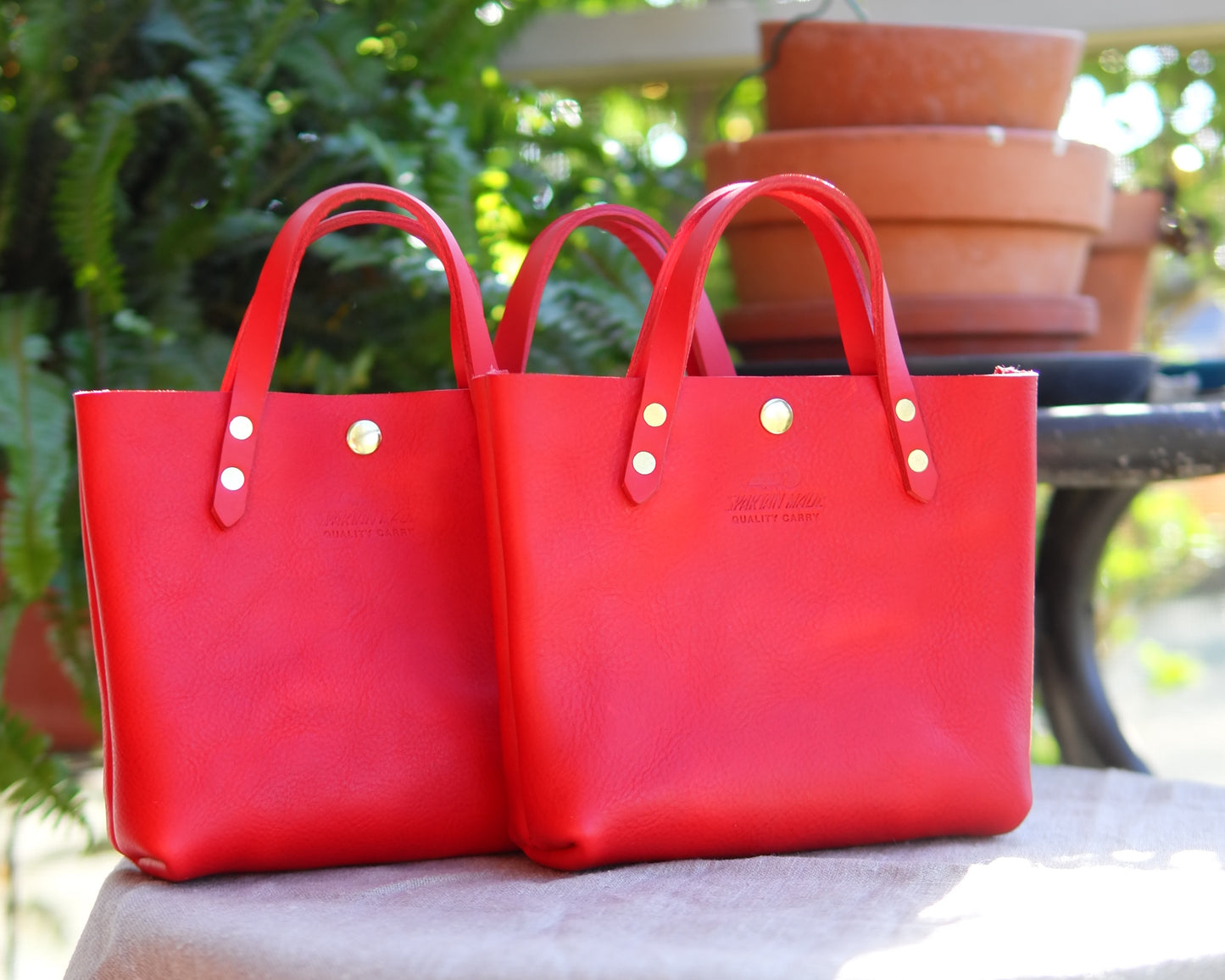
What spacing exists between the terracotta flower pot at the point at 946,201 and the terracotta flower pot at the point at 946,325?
1.1 inches

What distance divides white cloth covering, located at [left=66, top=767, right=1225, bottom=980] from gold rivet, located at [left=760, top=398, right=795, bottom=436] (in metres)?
0.29

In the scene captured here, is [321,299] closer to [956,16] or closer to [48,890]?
[48,890]

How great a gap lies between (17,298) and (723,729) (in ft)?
3.43

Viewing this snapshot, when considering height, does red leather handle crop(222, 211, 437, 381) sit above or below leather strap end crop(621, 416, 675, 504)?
above

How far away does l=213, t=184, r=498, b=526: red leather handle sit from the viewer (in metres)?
0.78

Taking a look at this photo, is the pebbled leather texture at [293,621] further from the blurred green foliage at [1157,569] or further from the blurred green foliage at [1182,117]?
the blurred green foliage at [1157,569]

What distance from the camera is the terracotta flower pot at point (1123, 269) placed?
144cm

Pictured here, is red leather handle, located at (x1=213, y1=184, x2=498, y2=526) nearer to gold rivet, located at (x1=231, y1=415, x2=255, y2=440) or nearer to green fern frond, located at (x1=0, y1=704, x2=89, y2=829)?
gold rivet, located at (x1=231, y1=415, x2=255, y2=440)

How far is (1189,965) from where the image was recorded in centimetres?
60

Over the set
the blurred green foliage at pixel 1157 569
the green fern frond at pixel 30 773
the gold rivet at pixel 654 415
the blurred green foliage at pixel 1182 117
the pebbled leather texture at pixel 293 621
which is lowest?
the blurred green foliage at pixel 1157 569

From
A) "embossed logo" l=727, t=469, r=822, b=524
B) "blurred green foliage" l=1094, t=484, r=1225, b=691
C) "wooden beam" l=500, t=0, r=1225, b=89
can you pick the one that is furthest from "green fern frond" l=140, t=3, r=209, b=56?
"blurred green foliage" l=1094, t=484, r=1225, b=691

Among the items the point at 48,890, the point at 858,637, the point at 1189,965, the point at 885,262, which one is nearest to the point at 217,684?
the point at 858,637

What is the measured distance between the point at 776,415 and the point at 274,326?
348 millimetres

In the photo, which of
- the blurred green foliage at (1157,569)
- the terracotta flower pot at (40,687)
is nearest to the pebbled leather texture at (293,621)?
the terracotta flower pot at (40,687)
